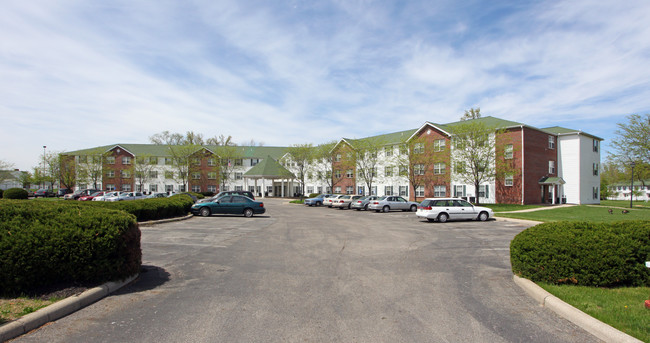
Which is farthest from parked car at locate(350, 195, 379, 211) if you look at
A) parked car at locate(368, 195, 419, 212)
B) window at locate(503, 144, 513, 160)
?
window at locate(503, 144, 513, 160)

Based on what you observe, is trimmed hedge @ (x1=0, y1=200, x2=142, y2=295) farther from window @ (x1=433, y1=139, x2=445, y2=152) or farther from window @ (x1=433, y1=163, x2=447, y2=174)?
window @ (x1=433, y1=139, x2=445, y2=152)

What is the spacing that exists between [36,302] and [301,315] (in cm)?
402

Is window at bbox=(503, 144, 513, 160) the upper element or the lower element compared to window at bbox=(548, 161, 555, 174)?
upper

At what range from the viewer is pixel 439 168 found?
158ft

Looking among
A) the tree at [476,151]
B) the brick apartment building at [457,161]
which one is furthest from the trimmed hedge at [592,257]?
the brick apartment building at [457,161]

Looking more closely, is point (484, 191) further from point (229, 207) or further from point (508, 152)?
point (229, 207)

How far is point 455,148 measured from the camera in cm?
4219

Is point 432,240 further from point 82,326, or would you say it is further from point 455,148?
point 455,148

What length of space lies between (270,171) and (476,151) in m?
38.1

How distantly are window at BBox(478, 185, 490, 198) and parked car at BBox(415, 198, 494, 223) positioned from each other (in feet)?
69.6

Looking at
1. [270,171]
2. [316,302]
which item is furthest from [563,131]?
[316,302]

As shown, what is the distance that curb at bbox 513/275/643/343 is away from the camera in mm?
4590

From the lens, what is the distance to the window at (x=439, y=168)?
157ft

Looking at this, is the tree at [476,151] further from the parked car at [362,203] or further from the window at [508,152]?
the parked car at [362,203]
